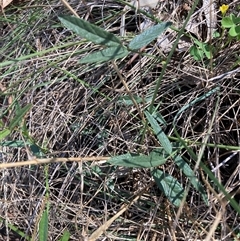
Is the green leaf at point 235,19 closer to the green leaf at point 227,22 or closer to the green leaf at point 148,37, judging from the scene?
the green leaf at point 227,22

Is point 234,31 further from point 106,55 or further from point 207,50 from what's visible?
point 106,55

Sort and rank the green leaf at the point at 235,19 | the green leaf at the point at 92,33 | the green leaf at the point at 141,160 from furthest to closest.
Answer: the green leaf at the point at 235,19, the green leaf at the point at 141,160, the green leaf at the point at 92,33

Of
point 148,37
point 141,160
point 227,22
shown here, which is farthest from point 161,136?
point 227,22

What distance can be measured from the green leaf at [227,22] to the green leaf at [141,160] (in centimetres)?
42

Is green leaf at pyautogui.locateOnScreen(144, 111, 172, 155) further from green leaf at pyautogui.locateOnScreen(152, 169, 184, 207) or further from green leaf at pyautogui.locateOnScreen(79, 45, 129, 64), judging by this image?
green leaf at pyautogui.locateOnScreen(79, 45, 129, 64)

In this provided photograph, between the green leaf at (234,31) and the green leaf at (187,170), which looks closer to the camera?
the green leaf at (187,170)

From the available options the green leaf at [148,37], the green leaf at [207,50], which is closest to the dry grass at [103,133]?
the green leaf at [207,50]

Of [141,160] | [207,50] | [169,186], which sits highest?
[207,50]

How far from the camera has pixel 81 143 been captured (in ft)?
4.79

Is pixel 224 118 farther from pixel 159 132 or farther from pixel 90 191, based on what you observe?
pixel 90 191

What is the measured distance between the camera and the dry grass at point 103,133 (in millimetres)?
1303

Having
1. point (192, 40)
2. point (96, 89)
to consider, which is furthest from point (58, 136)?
point (192, 40)

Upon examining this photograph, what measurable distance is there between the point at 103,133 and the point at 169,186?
32 centimetres

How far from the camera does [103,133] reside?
1.43m
